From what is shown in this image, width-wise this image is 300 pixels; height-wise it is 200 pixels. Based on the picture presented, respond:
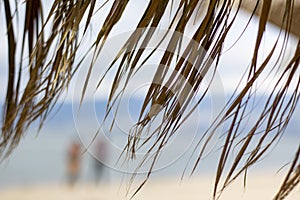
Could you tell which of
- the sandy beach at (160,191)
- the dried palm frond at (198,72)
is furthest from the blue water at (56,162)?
the dried palm frond at (198,72)

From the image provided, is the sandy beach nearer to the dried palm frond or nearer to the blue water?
the blue water

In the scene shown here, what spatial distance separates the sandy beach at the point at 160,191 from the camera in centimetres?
1123

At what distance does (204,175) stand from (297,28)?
1395 cm

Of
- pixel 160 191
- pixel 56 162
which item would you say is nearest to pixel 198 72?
pixel 160 191

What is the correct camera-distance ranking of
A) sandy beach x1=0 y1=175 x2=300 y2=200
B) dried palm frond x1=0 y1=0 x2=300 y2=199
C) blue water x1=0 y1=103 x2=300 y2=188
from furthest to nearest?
blue water x1=0 y1=103 x2=300 y2=188, sandy beach x1=0 y1=175 x2=300 y2=200, dried palm frond x1=0 y1=0 x2=300 y2=199

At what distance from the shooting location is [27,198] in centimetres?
1131

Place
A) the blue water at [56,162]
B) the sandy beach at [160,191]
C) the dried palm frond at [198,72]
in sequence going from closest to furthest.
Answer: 1. the dried palm frond at [198,72]
2. the sandy beach at [160,191]
3. the blue water at [56,162]

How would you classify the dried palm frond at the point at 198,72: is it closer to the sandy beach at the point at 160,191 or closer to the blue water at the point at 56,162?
the sandy beach at the point at 160,191

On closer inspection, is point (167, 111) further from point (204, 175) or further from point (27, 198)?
point (204, 175)

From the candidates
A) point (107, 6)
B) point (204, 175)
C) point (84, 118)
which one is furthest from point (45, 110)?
point (204, 175)

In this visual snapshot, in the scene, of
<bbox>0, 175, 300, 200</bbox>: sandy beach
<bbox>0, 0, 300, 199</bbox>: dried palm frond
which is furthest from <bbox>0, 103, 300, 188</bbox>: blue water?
<bbox>0, 0, 300, 199</bbox>: dried palm frond

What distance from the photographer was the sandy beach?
11227 mm

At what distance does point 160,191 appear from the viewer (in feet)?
39.8

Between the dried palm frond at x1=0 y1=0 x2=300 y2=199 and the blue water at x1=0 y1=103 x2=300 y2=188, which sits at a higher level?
the dried palm frond at x1=0 y1=0 x2=300 y2=199
